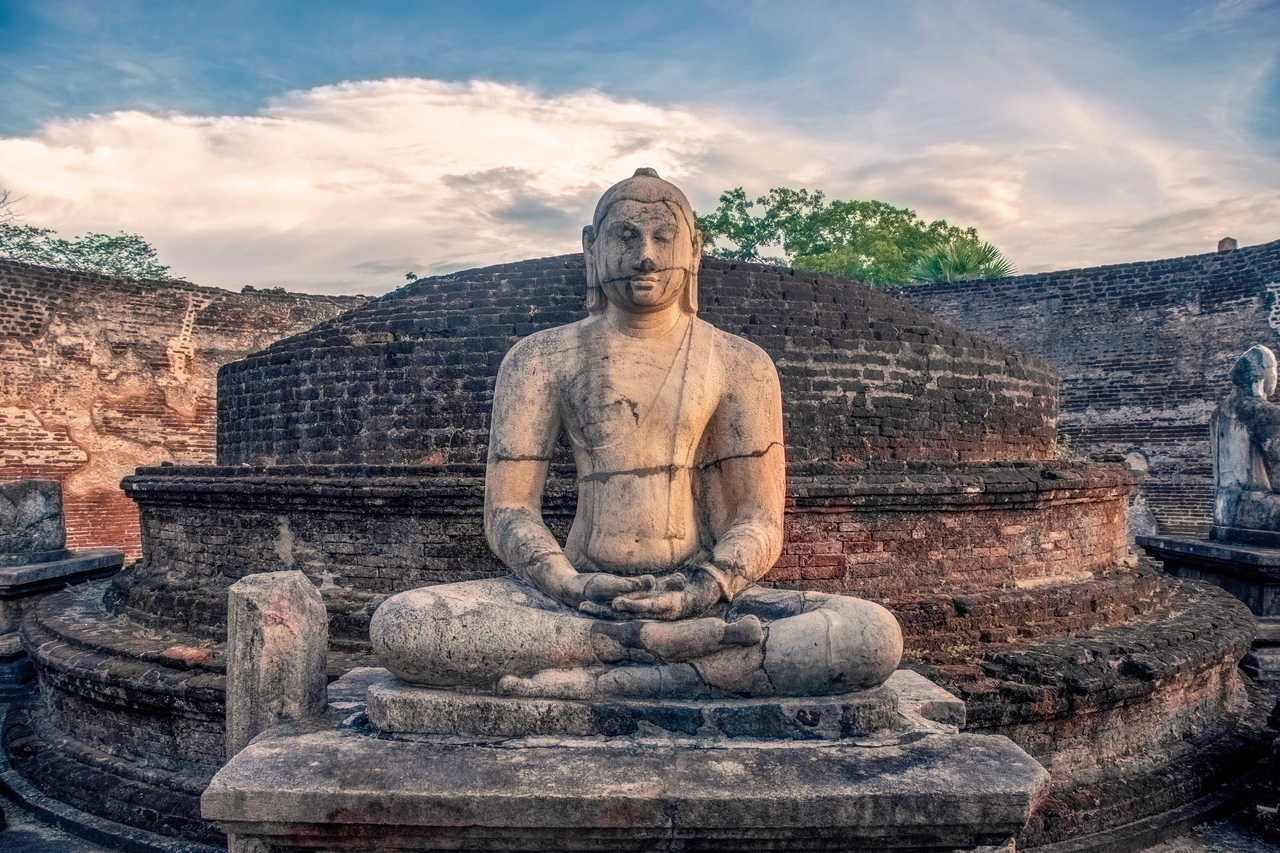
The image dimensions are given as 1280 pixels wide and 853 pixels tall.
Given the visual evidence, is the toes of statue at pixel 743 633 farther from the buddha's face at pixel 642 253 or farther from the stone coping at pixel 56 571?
the stone coping at pixel 56 571

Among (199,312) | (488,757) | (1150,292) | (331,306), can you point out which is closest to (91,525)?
(199,312)

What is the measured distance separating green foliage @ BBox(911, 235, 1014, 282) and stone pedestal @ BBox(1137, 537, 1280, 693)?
17.3m

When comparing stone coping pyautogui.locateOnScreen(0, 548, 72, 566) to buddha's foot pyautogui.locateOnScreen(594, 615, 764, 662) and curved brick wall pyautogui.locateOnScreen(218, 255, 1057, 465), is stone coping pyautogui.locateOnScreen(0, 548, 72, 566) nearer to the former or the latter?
curved brick wall pyautogui.locateOnScreen(218, 255, 1057, 465)

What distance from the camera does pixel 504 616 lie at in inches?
101

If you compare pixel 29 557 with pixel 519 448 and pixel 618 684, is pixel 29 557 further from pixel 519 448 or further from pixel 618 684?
pixel 618 684

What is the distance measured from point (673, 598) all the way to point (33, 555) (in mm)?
8227

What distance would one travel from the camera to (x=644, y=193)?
9.50ft

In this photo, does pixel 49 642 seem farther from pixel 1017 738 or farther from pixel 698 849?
pixel 1017 738

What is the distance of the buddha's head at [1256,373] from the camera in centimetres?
823

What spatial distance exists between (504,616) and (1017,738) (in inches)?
136

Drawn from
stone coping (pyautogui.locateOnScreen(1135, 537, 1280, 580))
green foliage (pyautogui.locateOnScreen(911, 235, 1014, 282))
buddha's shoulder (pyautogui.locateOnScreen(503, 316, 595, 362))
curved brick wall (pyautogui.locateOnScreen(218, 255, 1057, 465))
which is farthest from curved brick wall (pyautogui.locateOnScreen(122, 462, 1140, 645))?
green foliage (pyautogui.locateOnScreen(911, 235, 1014, 282))

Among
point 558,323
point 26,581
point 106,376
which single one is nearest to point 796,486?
point 558,323

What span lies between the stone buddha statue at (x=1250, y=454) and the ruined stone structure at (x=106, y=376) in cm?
1441

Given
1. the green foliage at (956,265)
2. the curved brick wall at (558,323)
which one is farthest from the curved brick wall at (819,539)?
the green foliage at (956,265)
